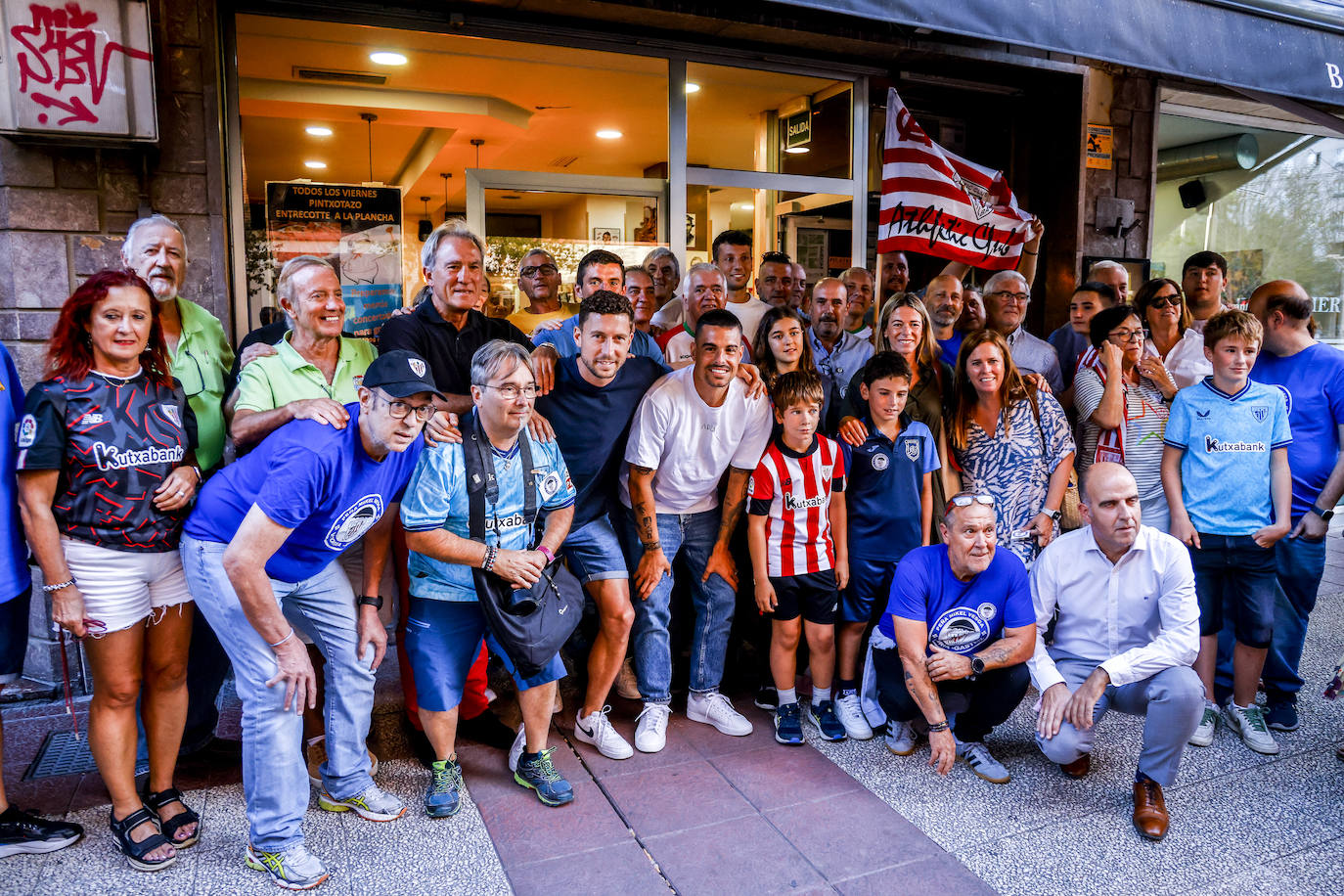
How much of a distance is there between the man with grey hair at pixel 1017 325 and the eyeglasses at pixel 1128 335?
56cm

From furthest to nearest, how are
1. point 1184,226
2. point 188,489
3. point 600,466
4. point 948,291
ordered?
point 1184,226 < point 948,291 < point 600,466 < point 188,489

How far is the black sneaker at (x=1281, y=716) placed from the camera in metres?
3.87

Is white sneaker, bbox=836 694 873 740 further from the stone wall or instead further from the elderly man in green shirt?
the stone wall

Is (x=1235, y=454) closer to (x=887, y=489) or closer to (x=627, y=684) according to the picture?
(x=887, y=489)

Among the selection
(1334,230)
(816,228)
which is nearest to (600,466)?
(816,228)

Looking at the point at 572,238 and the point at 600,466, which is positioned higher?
the point at 572,238

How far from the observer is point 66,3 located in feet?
12.6

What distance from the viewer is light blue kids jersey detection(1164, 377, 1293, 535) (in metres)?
3.80

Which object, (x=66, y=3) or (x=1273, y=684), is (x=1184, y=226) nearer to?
(x=1273, y=684)

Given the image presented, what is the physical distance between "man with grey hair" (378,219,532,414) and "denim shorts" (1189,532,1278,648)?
3055 millimetres

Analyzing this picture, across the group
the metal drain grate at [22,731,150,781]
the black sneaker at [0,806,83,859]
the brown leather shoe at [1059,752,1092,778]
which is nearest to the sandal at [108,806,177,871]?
the black sneaker at [0,806,83,859]

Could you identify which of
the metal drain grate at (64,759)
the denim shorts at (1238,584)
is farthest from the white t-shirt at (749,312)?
→ the metal drain grate at (64,759)

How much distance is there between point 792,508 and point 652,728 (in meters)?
1.09

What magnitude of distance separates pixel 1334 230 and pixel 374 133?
338 inches
